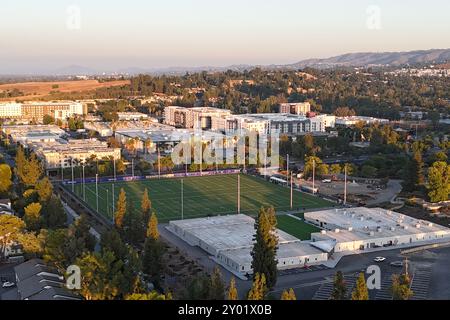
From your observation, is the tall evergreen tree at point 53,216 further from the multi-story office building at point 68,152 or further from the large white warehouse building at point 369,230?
the multi-story office building at point 68,152

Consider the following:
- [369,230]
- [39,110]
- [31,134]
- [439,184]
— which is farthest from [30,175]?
[39,110]

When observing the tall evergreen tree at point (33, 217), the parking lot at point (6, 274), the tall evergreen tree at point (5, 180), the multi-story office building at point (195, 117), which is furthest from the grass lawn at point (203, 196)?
the multi-story office building at point (195, 117)

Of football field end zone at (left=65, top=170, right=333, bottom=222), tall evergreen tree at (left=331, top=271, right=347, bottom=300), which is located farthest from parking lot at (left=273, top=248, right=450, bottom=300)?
football field end zone at (left=65, top=170, right=333, bottom=222)

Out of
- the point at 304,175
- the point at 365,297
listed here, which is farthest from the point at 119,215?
the point at 304,175

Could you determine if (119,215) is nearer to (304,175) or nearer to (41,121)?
(304,175)

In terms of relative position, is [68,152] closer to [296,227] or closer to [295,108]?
[296,227]
